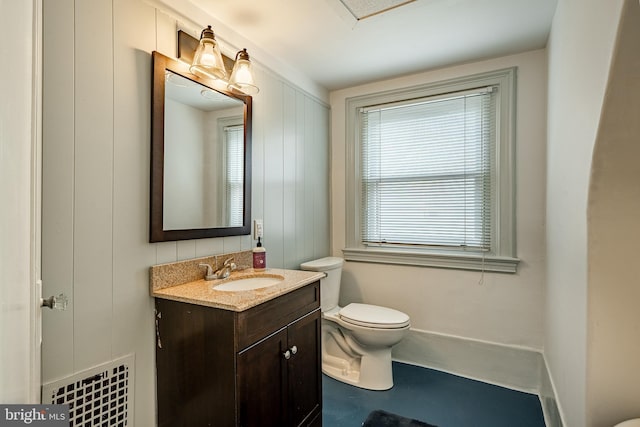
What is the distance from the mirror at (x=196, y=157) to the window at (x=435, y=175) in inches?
47.1

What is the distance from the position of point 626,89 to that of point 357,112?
209cm

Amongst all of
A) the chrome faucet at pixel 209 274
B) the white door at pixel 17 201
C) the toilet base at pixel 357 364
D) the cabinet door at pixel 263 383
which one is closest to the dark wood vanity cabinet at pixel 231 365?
the cabinet door at pixel 263 383

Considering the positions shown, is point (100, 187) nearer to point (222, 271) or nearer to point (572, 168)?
point (222, 271)

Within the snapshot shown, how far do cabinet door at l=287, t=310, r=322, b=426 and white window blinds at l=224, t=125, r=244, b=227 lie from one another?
72cm

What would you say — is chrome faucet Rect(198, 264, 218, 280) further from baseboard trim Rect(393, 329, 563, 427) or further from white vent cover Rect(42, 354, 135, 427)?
baseboard trim Rect(393, 329, 563, 427)

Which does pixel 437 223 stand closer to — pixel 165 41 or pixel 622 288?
Result: pixel 622 288

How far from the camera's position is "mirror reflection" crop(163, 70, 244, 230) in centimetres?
155

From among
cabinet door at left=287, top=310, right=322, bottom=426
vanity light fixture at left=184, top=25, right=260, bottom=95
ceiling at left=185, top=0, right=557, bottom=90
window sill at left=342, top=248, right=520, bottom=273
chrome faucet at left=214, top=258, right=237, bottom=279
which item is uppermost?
ceiling at left=185, top=0, right=557, bottom=90

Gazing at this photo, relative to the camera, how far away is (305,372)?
5.47ft

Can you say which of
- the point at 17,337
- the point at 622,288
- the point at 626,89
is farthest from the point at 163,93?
the point at 622,288

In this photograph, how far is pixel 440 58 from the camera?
2330 mm

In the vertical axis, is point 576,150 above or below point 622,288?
above

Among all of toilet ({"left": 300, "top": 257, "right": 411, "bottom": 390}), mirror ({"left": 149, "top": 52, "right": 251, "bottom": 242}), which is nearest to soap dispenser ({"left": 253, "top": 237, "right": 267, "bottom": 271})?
mirror ({"left": 149, "top": 52, "right": 251, "bottom": 242})

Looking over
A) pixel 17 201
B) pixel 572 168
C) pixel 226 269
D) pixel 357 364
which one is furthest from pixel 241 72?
pixel 357 364
